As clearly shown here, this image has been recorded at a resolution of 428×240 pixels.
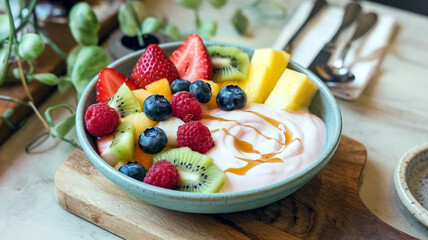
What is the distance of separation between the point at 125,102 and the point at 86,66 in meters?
0.32

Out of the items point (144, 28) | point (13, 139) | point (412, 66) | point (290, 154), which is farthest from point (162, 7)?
point (290, 154)

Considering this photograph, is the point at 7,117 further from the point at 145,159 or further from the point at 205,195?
the point at 205,195

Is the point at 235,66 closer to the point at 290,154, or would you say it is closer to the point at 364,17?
the point at 290,154

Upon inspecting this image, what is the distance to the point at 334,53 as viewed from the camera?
5.64ft

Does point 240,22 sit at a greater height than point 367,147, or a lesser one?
greater

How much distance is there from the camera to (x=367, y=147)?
142cm

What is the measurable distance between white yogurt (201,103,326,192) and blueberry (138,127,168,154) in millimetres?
120

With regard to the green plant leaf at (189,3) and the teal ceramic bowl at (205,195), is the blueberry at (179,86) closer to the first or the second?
the teal ceramic bowl at (205,195)

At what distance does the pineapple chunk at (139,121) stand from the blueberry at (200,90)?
137mm

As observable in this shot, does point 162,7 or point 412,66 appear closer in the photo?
point 412,66

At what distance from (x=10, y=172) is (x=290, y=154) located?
0.82 m

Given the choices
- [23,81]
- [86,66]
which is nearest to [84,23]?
[86,66]

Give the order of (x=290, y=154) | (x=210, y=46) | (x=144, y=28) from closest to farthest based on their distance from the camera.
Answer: (x=290, y=154) < (x=210, y=46) < (x=144, y=28)

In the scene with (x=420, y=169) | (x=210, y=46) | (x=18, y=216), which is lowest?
(x=18, y=216)
